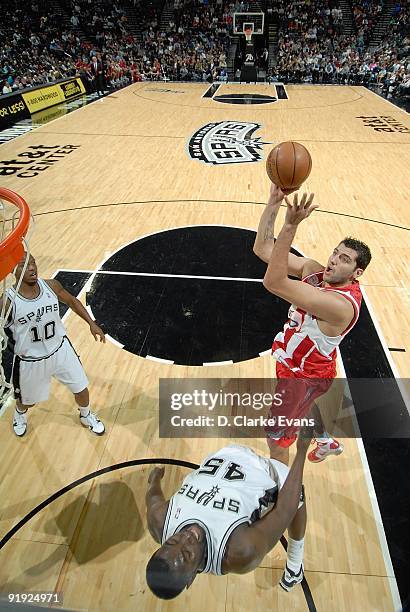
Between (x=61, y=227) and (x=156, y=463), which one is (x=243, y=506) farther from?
(x=61, y=227)

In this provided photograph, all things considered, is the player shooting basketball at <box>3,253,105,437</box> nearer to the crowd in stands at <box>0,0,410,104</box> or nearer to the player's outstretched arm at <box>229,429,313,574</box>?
the player's outstretched arm at <box>229,429,313,574</box>

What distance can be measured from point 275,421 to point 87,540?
1585mm

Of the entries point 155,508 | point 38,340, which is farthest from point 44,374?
point 155,508

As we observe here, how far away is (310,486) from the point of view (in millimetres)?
3361

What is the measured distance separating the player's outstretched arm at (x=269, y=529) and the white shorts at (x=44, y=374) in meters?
2.01

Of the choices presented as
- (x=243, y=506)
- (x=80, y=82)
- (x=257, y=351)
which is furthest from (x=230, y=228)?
(x=80, y=82)

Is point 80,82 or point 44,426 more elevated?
point 80,82

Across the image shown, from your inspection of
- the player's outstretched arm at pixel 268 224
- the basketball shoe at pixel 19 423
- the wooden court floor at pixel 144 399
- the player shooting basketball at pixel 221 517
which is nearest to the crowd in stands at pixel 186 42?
the wooden court floor at pixel 144 399

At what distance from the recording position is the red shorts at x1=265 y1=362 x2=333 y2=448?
9.85ft

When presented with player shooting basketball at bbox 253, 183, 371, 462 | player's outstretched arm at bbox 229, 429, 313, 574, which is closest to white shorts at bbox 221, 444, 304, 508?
player's outstretched arm at bbox 229, 429, 313, 574

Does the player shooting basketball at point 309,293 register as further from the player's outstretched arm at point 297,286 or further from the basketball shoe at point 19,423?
the basketball shoe at point 19,423

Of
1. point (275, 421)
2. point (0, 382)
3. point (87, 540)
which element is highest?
point (0, 382)

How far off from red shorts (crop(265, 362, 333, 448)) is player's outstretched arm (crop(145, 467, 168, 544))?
3.51 ft

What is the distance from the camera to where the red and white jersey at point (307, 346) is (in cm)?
282
